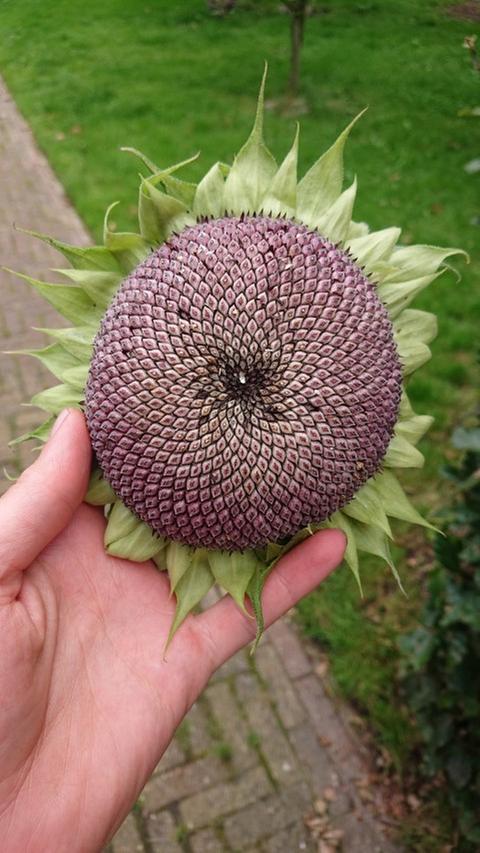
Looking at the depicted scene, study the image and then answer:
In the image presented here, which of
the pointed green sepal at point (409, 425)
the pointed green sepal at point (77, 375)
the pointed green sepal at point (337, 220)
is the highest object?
the pointed green sepal at point (337, 220)

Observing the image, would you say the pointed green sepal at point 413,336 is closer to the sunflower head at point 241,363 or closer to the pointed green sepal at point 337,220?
the sunflower head at point 241,363

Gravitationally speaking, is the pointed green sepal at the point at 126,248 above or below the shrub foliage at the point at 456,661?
above

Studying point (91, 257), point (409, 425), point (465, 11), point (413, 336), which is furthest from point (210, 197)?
point (465, 11)

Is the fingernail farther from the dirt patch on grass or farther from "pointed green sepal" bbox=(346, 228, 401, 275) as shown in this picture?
the dirt patch on grass

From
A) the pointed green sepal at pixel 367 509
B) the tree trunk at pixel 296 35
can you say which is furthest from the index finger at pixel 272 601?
the tree trunk at pixel 296 35

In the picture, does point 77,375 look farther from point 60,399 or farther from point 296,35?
point 296,35

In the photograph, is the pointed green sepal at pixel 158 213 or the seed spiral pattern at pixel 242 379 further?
the pointed green sepal at pixel 158 213
